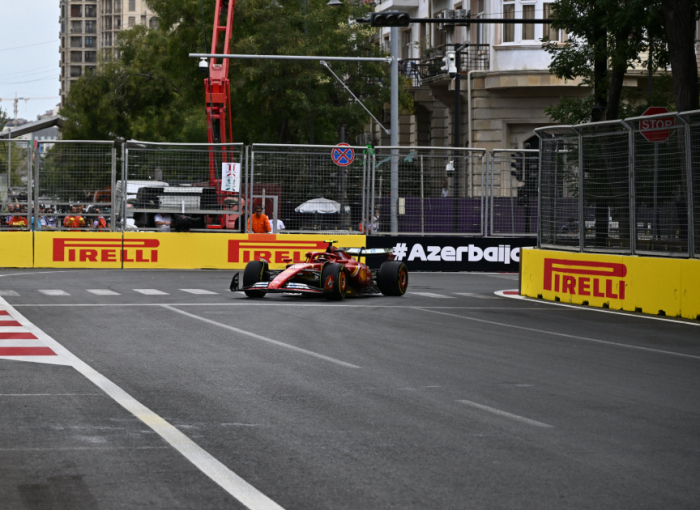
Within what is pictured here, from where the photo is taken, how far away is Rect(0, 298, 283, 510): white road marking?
5.44 meters

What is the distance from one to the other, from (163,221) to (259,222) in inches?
85.0

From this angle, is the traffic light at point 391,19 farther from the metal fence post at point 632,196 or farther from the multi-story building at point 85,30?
the multi-story building at point 85,30

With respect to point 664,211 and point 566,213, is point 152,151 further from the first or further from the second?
point 664,211

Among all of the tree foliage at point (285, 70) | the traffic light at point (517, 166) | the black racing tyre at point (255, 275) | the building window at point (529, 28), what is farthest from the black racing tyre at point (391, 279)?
the tree foliage at point (285, 70)

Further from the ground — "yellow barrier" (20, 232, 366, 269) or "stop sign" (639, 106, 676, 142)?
"stop sign" (639, 106, 676, 142)

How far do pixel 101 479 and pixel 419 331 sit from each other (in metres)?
7.77

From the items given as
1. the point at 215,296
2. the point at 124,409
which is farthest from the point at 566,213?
the point at 124,409

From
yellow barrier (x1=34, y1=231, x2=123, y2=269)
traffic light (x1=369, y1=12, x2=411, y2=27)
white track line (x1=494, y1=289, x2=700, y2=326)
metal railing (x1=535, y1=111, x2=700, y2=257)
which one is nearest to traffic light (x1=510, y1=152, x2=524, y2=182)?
traffic light (x1=369, y1=12, x2=411, y2=27)

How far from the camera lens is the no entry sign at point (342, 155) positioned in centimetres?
2670

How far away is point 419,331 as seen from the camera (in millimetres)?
13281

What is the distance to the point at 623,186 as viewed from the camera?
16.9 meters

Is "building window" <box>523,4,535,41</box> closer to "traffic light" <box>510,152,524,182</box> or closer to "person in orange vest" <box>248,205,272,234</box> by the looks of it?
"traffic light" <box>510,152,524,182</box>

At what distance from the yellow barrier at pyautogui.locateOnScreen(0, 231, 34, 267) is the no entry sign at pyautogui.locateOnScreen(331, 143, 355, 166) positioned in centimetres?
685

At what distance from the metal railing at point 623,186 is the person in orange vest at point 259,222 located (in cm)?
820
